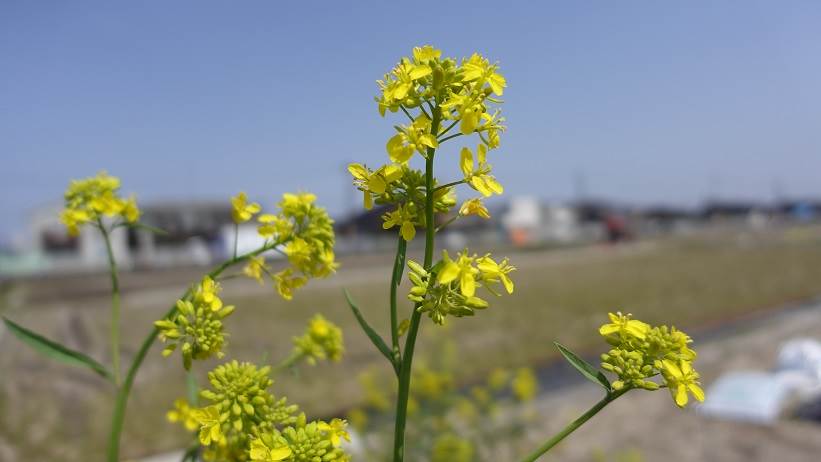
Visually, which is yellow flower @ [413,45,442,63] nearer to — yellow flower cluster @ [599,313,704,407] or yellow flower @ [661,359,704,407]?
yellow flower cluster @ [599,313,704,407]

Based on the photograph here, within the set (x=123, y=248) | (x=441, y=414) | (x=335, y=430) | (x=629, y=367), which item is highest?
(x=629, y=367)

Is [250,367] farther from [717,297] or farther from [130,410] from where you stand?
[717,297]

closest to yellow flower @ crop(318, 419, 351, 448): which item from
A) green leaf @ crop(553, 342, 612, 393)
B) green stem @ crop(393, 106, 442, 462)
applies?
green stem @ crop(393, 106, 442, 462)

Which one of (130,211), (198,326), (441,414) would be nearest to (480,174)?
(198,326)

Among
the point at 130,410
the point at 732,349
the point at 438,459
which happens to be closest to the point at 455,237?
the point at 732,349

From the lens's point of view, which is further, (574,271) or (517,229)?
→ (517,229)

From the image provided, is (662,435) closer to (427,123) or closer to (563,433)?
(563,433)

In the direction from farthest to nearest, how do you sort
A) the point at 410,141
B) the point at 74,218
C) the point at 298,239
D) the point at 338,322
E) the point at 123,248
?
the point at 123,248 → the point at 338,322 → the point at 74,218 → the point at 298,239 → the point at 410,141

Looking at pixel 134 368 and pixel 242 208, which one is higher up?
pixel 242 208
